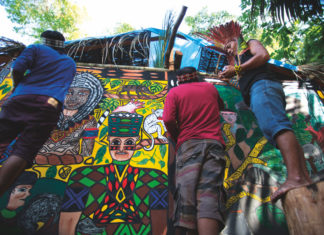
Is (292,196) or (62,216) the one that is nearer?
(292,196)

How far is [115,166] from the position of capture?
2295mm

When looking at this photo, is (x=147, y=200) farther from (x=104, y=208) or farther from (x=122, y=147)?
(x=122, y=147)

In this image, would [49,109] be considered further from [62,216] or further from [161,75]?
[161,75]

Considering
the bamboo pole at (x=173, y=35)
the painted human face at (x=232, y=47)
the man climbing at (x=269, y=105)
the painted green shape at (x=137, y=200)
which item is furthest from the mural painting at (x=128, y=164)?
the man climbing at (x=269, y=105)

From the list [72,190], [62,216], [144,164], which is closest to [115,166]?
[144,164]

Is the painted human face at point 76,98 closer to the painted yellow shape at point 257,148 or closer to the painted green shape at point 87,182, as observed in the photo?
the painted green shape at point 87,182

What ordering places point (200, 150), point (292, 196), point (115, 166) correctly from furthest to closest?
Answer: point (115, 166), point (200, 150), point (292, 196)

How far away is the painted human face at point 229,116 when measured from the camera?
277 cm

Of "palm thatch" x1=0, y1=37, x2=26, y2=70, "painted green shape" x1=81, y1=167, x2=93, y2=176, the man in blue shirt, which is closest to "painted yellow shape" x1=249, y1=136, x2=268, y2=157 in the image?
"painted green shape" x1=81, y1=167, x2=93, y2=176

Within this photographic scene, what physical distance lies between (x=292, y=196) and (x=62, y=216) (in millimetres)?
2182

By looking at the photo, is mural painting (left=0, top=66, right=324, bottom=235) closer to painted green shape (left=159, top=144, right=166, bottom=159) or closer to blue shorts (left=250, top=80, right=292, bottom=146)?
painted green shape (left=159, top=144, right=166, bottom=159)

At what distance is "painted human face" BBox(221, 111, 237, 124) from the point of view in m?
2.77

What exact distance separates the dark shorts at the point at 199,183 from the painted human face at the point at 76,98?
1905mm

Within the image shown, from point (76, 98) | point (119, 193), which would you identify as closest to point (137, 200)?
point (119, 193)
